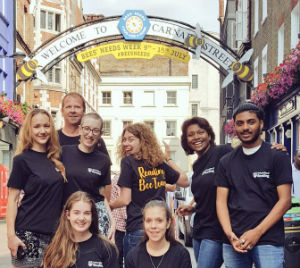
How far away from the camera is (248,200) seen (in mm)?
4500

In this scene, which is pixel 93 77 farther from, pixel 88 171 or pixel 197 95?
pixel 88 171

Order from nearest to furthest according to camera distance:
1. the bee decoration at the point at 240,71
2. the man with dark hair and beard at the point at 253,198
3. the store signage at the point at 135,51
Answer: the man with dark hair and beard at the point at 253,198, the bee decoration at the point at 240,71, the store signage at the point at 135,51

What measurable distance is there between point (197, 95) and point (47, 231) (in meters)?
59.2

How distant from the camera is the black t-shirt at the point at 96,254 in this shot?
5.00 meters

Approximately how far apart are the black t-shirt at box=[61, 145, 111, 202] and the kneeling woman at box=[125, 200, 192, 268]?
572 mm

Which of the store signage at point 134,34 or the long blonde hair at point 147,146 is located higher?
the store signage at point 134,34

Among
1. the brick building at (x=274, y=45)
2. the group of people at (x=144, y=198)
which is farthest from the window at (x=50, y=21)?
the group of people at (x=144, y=198)

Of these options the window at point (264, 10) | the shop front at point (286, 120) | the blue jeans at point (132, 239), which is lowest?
the blue jeans at point (132, 239)

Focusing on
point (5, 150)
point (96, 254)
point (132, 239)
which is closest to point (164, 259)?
point (96, 254)

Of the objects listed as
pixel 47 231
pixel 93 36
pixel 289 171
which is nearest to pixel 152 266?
pixel 47 231

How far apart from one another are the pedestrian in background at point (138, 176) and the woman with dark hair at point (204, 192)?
1.01ft

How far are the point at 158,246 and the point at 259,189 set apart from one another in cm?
104

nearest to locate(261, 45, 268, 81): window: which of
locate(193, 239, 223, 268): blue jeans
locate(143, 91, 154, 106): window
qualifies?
locate(193, 239, 223, 268): blue jeans

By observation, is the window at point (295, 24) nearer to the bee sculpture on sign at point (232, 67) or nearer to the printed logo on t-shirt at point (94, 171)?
the bee sculpture on sign at point (232, 67)
